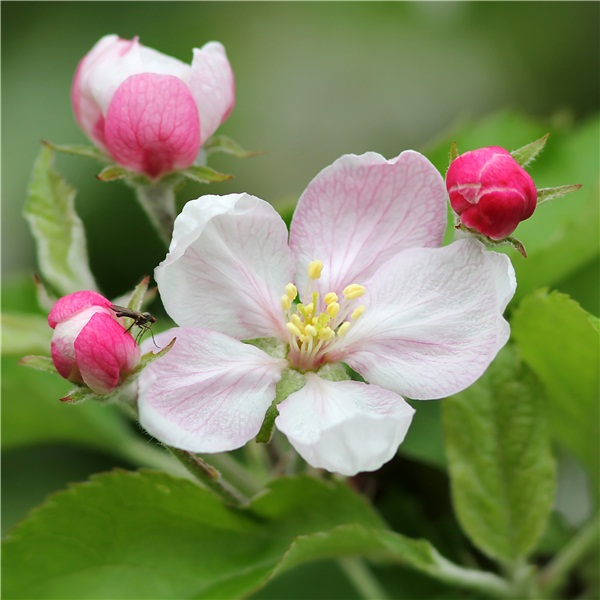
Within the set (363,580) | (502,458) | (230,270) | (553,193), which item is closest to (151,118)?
(230,270)

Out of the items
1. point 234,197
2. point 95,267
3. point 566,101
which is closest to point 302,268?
point 234,197

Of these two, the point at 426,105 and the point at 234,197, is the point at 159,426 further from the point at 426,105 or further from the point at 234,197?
the point at 426,105

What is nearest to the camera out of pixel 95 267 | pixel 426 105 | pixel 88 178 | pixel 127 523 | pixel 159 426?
pixel 159 426

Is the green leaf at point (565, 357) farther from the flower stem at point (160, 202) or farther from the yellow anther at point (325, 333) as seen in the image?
the flower stem at point (160, 202)

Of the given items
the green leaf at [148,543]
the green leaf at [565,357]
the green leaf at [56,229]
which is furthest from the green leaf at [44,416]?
the green leaf at [565,357]

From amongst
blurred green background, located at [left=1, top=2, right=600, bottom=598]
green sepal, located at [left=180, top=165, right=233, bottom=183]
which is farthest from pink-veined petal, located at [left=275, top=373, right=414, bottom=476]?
blurred green background, located at [left=1, top=2, right=600, bottom=598]

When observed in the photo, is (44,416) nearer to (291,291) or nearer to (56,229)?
(56,229)
